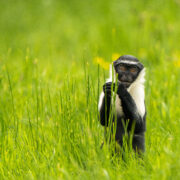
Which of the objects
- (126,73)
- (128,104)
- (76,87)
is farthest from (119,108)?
(76,87)

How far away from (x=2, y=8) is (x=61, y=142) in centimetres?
752

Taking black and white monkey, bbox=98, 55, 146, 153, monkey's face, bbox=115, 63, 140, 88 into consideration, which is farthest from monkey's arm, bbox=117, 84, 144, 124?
monkey's face, bbox=115, 63, 140, 88

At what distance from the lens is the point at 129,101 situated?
3172mm

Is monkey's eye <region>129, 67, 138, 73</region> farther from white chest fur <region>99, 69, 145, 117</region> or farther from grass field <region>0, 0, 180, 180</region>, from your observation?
grass field <region>0, 0, 180, 180</region>

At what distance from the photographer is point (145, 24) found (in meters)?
7.55

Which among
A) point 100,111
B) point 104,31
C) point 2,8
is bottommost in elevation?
point 100,111

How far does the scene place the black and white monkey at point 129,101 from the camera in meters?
3.18

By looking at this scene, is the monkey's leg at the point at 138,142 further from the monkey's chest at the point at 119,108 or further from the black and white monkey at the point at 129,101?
the monkey's chest at the point at 119,108

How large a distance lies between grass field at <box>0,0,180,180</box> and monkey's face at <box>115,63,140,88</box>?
0.23 metres

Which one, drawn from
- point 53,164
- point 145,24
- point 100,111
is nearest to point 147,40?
point 145,24

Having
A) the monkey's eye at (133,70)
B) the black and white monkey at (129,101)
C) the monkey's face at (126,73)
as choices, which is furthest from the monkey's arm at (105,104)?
the monkey's eye at (133,70)

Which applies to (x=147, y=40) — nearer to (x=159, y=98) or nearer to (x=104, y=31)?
(x=104, y=31)

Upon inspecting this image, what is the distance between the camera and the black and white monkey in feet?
10.4

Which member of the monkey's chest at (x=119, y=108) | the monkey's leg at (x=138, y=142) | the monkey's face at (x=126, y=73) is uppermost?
the monkey's face at (x=126, y=73)
